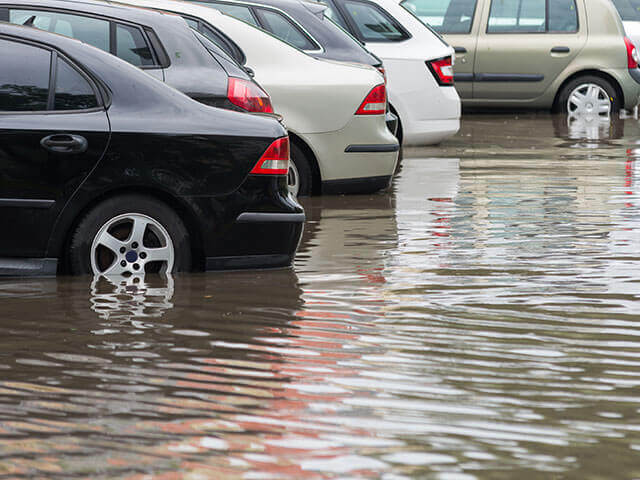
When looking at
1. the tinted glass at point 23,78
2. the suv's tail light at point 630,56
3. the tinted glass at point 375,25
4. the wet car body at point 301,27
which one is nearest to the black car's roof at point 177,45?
the tinted glass at point 23,78

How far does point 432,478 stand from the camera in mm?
3959

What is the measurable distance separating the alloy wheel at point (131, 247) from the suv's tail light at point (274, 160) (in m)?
0.58

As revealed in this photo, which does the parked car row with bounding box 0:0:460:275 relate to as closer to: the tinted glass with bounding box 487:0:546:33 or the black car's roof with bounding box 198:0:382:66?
the black car's roof with bounding box 198:0:382:66

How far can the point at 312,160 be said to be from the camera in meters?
9.90

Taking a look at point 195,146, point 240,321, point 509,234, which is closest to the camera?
point 240,321

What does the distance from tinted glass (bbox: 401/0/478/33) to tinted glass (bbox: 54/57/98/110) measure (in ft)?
35.1

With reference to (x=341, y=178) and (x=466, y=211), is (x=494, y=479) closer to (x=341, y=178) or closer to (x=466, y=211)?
(x=466, y=211)

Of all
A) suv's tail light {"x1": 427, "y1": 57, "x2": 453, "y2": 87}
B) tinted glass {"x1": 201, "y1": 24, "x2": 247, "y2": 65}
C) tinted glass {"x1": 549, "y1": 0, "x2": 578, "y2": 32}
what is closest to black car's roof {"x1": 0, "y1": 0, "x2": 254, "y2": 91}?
tinted glass {"x1": 201, "y1": 24, "x2": 247, "y2": 65}

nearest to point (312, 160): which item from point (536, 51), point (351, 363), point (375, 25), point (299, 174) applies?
point (299, 174)

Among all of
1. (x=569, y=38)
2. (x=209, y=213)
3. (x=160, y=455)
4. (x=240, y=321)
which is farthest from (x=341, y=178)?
(x=569, y=38)

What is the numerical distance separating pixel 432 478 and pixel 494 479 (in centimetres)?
18

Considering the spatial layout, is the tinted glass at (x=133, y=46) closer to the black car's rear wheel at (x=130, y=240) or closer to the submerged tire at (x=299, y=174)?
the black car's rear wheel at (x=130, y=240)

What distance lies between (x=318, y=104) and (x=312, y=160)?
1.54ft

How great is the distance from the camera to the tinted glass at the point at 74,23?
7801 mm
